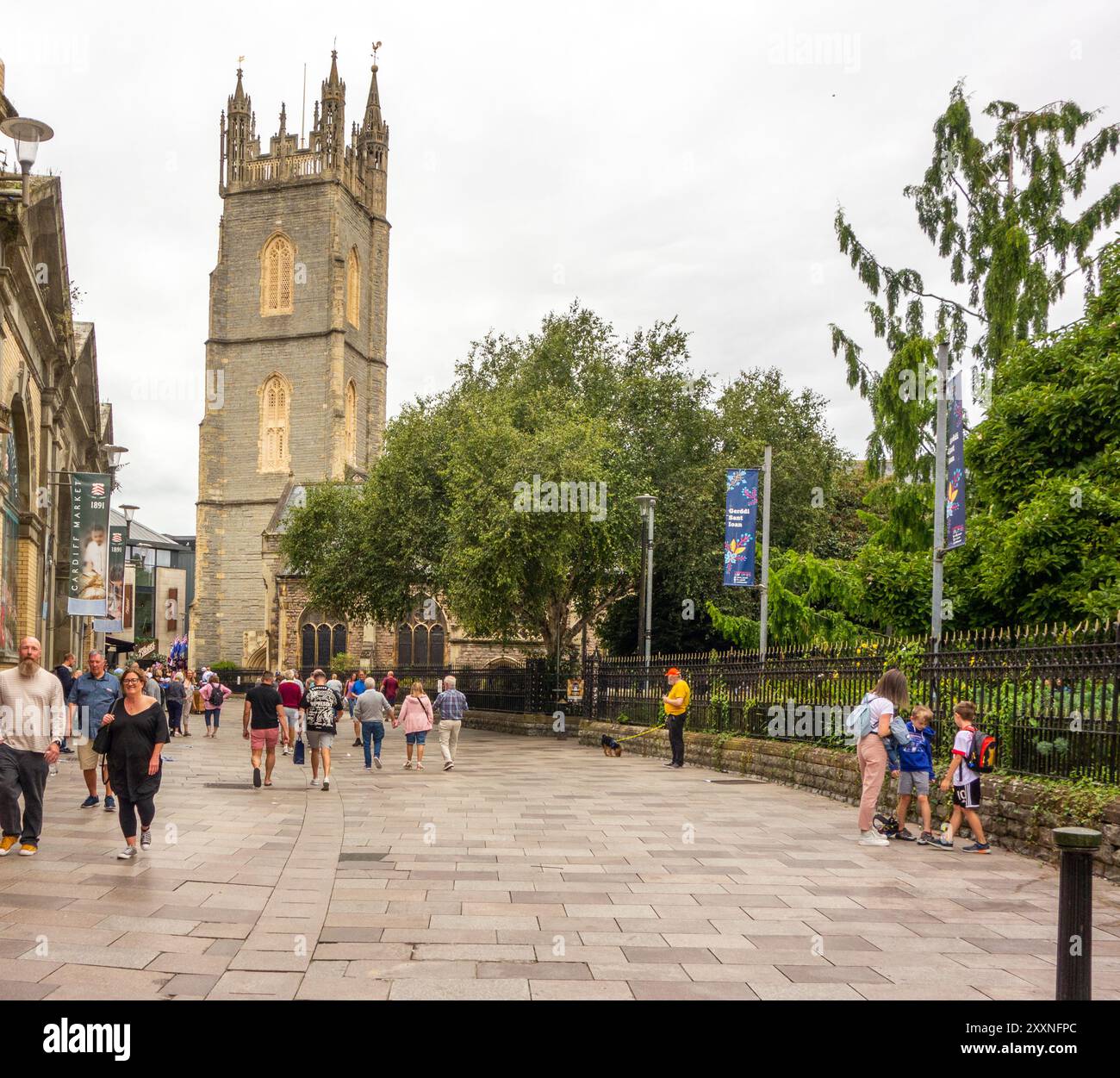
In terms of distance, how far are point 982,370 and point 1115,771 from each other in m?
20.6

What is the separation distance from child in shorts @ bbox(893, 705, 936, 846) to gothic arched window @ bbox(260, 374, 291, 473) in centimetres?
5786

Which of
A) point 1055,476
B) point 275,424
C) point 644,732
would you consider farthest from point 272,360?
point 1055,476

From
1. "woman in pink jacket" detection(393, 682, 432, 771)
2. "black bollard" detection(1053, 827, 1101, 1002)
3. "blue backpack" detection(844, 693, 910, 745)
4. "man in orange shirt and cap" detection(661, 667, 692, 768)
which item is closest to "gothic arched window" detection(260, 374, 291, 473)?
"woman in pink jacket" detection(393, 682, 432, 771)

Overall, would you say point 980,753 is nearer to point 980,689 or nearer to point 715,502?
point 980,689

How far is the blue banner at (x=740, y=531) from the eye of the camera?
2105cm

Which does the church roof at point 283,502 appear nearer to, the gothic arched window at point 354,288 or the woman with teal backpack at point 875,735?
the gothic arched window at point 354,288

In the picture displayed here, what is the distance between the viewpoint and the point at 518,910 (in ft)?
25.0

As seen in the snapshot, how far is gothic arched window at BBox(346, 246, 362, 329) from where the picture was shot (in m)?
67.8

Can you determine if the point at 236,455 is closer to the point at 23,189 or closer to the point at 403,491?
the point at 403,491

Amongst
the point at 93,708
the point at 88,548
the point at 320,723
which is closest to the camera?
the point at 93,708

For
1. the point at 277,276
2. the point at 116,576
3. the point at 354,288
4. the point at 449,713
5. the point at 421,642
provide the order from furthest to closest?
the point at 354,288
the point at 277,276
the point at 421,642
the point at 116,576
the point at 449,713

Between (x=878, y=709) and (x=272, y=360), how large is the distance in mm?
60166

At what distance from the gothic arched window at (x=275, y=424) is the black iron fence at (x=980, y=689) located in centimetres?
4890

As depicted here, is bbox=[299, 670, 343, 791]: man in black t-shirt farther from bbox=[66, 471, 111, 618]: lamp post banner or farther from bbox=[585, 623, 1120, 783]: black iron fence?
bbox=[66, 471, 111, 618]: lamp post banner
